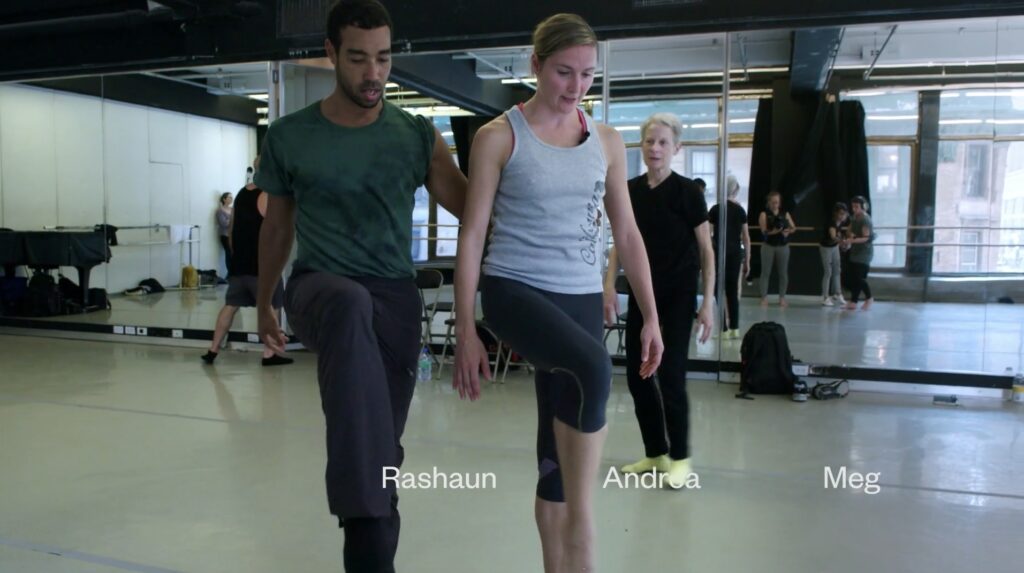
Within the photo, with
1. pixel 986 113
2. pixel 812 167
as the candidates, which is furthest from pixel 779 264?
pixel 986 113

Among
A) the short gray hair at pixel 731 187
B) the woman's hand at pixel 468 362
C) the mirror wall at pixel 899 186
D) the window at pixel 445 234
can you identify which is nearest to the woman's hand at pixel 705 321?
the woman's hand at pixel 468 362

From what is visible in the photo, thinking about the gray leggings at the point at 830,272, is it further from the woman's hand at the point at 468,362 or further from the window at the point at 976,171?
the woman's hand at the point at 468,362

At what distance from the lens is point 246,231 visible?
677cm

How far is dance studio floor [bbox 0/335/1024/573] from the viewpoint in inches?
122

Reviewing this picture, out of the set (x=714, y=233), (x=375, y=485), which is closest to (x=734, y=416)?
(x=714, y=233)

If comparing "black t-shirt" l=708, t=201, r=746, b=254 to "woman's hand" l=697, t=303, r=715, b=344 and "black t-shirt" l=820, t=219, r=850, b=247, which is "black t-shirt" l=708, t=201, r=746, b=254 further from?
"woman's hand" l=697, t=303, r=715, b=344

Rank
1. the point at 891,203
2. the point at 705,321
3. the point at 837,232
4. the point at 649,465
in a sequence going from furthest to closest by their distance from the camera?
the point at 837,232
the point at 891,203
the point at 649,465
the point at 705,321

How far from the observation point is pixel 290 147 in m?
2.19

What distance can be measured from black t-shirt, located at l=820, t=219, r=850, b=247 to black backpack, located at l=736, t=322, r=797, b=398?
291 cm

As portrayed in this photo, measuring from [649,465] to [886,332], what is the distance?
4521 millimetres

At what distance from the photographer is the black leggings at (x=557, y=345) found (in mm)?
2066

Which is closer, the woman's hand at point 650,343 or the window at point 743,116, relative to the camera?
the woman's hand at point 650,343

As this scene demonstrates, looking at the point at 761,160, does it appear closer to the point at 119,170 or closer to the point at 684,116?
the point at 684,116

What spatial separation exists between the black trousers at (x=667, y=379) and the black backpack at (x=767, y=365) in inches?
90.5
